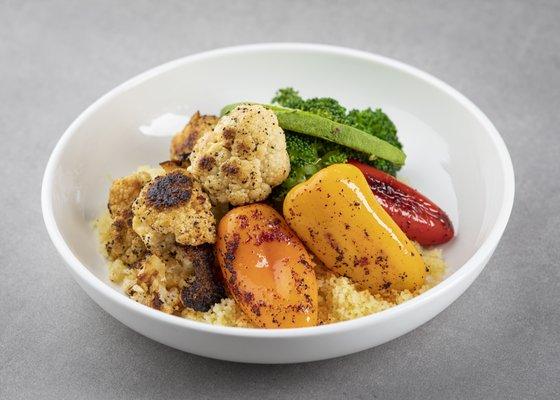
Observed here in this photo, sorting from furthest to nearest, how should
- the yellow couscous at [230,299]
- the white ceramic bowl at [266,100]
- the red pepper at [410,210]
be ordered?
the red pepper at [410,210]
the yellow couscous at [230,299]
the white ceramic bowl at [266,100]

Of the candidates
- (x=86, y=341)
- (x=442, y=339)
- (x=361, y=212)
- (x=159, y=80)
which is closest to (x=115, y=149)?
(x=159, y=80)

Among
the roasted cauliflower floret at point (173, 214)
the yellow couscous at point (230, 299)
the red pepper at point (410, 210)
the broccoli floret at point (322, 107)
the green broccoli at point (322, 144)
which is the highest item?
the broccoli floret at point (322, 107)

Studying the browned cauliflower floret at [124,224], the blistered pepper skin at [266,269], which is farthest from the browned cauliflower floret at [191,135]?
the blistered pepper skin at [266,269]

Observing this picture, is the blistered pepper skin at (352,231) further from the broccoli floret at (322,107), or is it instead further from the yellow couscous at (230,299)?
the broccoli floret at (322,107)

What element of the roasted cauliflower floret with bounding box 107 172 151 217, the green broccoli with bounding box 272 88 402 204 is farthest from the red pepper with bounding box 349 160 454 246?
the roasted cauliflower floret with bounding box 107 172 151 217

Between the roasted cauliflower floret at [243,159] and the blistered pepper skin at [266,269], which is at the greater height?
the roasted cauliflower floret at [243,159]
